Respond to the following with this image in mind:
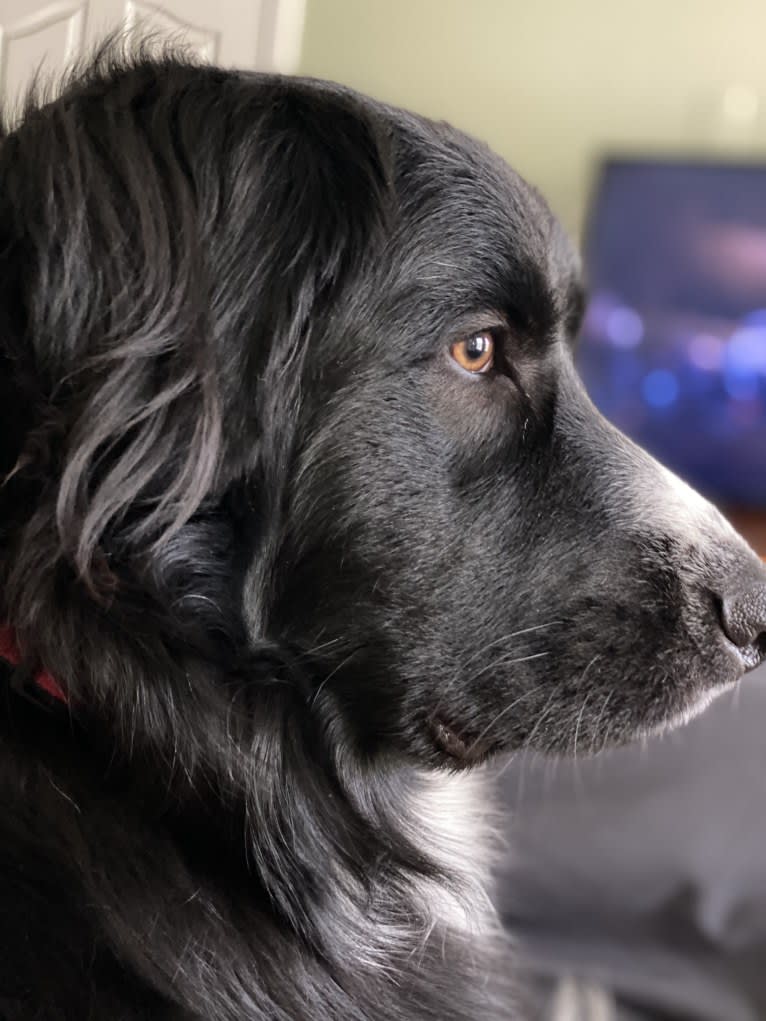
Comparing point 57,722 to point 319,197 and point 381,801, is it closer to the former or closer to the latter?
point 381,801

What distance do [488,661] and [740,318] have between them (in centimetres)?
266

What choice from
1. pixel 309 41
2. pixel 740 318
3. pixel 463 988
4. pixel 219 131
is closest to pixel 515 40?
pixel 309 41

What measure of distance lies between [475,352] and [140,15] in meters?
0.93

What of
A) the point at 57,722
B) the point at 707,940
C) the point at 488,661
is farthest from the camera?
the point at 707,940

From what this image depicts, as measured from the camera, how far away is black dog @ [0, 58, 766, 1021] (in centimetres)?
74

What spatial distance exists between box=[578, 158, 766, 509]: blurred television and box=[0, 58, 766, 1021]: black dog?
2.37 m

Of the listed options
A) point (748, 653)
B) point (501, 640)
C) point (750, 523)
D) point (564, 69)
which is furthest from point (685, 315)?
point (501, 640)

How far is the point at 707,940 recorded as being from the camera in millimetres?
1305

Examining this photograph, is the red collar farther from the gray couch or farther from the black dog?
the gray couch

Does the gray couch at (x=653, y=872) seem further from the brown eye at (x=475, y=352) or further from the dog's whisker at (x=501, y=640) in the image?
the brown eye at (x=475, y=352)

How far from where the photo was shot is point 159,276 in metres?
0.73

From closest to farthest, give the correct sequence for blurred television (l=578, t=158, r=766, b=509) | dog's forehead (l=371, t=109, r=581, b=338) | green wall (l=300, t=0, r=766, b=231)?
dog's forehead (l=371, t=109, r=581, b=338), blurred television (l=578, t=158, r=766, b=509), green wall (l=300, t=0, r=766, b=231)

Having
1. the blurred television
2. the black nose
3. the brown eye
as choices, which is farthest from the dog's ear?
the blurred television

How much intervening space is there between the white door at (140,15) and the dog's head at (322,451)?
83 cm
